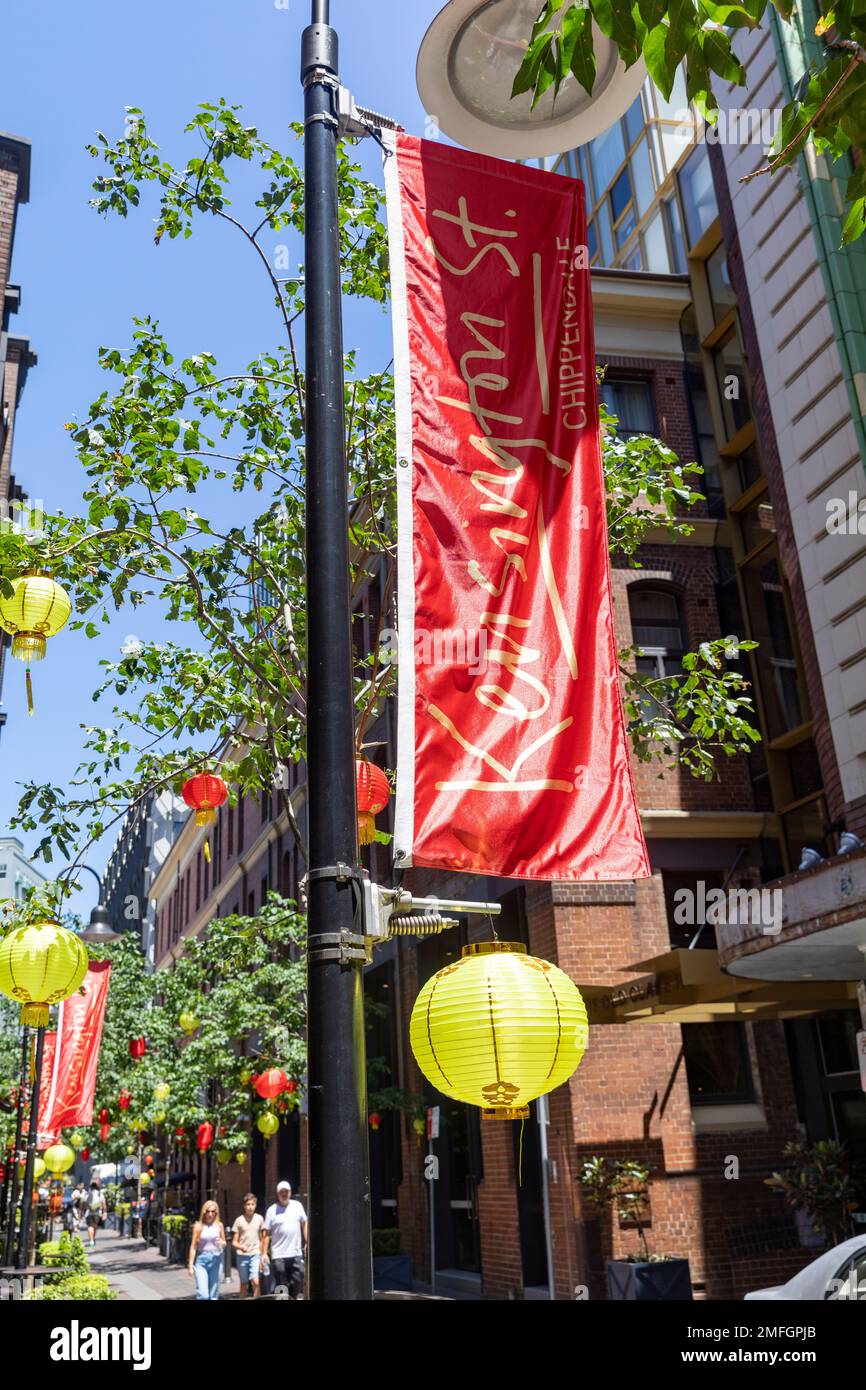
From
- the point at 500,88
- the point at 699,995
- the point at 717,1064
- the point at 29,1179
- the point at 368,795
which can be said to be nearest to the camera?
the point at 500,88

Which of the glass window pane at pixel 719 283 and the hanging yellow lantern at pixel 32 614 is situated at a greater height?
the glass window pane at pixel 719 283

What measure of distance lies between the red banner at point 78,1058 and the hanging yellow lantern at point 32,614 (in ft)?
39.0

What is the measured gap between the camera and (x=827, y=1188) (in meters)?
14.2

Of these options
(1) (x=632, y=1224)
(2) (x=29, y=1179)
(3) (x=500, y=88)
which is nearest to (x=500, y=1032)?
(3) (x=500, y=88)

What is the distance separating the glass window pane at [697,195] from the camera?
21.8m

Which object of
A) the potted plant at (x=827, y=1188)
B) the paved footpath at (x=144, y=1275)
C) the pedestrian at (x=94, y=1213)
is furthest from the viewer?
the pedestrian at (x=94, y=1213)

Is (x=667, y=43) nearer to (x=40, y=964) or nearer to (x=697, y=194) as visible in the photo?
(x=40, y=964)

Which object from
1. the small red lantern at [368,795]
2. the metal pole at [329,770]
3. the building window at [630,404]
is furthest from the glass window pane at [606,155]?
the metal pole at [329,770]

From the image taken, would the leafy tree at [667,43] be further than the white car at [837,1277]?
No

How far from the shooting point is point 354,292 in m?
10.3

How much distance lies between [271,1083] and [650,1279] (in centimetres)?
675

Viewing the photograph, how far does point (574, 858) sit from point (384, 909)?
92cm

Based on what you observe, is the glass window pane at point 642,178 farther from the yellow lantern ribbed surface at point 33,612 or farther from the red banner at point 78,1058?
the yellow lantern ribbed surface at point 33,612

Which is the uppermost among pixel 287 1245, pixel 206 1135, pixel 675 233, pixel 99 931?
pixel 675 233
